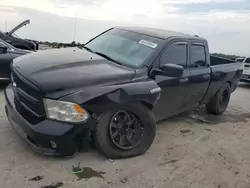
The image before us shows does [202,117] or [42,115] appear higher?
[42,115]

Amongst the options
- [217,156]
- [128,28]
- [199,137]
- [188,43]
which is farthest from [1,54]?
[217,156]

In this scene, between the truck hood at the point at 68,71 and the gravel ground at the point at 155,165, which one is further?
the truck hood at the point at 68,71

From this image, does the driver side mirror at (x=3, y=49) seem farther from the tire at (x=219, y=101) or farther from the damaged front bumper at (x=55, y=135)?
the tire at (x=219, y=101)

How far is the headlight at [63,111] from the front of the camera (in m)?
3.62

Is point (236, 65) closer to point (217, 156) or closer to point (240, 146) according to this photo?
point (240, 146)

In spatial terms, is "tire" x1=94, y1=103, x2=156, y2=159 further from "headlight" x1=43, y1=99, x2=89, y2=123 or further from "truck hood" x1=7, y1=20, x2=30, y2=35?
"truck hood" x1=7, y1=20, x2=30, y2=35

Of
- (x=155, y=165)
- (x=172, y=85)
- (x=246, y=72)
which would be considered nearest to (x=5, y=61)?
(x=172, y=85)

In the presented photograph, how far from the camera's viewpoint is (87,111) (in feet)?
12.2

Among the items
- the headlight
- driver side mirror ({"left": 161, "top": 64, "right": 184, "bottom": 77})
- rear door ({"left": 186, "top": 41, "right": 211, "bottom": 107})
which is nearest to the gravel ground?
the headlight

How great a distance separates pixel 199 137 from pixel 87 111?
7.78 feet

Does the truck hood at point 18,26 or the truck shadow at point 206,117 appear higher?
the truck hood at point 18,26

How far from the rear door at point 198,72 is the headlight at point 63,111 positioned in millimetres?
2472

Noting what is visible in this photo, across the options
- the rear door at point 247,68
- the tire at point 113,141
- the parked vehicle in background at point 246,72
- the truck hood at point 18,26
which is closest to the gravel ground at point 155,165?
the tire at point 113,141

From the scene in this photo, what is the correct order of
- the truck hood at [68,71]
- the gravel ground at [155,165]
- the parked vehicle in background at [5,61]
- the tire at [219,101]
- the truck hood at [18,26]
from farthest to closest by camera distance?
the truck hood at [18,26]
the parked vehicle in background at [5,61]
the tire at [219,101]
the truck hood at [68,71]
the gravel ground at [155,165]
